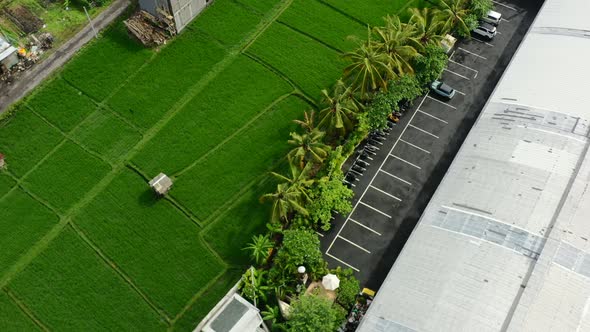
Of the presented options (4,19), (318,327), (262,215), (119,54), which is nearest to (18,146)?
(119,54)

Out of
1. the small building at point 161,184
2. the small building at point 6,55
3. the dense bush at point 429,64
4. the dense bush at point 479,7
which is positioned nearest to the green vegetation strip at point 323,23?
the dense bush at point 429,64

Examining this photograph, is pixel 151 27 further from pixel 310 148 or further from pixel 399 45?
pixel 399 45

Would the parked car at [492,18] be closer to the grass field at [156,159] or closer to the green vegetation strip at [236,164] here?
the grass field at [156,159]

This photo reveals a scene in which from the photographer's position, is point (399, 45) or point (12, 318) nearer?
point (12, 318)

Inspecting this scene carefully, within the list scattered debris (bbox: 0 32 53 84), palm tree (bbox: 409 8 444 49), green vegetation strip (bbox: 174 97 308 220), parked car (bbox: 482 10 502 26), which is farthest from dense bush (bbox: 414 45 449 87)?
scattered debris (bbox: 0 32 53 84)

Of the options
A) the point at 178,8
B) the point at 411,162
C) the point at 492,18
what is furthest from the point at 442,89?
the point at 178,8

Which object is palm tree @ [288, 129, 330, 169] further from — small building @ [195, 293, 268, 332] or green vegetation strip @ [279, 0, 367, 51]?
green vegetation strip @ [279, 0, 367, 51]
